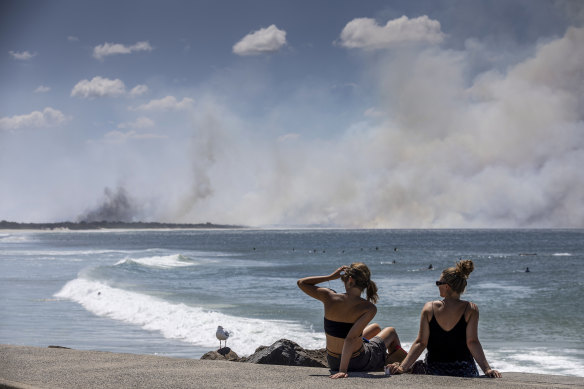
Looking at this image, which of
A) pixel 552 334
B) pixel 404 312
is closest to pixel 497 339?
pixel 552 334

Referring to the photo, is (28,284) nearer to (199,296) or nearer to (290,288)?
(199,296)

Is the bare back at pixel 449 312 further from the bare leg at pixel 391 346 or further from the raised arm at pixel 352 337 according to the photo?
the bare leg at pixel 391 346

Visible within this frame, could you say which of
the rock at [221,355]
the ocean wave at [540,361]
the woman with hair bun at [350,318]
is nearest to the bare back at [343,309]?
the woman with hair bun at [350,318]

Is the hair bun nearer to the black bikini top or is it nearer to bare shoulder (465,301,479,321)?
bare shoulder (465,301,479,321)

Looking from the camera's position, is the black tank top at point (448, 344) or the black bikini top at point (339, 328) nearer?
the black tank top at point (448, 344)

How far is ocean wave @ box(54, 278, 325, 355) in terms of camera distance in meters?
16.2

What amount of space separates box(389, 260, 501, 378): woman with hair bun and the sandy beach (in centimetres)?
23

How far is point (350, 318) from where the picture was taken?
6992 mm

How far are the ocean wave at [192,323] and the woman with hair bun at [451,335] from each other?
8485 mm

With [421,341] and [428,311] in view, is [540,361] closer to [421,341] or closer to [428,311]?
[421,341]

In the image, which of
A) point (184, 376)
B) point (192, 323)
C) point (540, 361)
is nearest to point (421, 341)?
point (184, 376)

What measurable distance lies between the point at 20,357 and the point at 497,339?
42.8ft

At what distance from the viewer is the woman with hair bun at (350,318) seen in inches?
271

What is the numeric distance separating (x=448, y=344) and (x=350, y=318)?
3.39 feet
